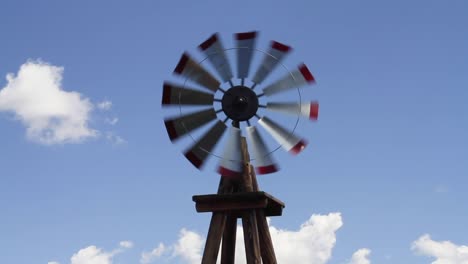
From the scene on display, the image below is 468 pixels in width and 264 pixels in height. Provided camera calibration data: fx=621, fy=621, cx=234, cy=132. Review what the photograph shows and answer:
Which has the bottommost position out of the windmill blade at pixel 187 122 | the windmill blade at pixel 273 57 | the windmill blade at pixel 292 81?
the windmill blade at pixel 187 122

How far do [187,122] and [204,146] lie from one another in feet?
1.64

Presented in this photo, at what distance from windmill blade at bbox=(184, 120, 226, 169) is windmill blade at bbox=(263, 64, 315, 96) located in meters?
0.99

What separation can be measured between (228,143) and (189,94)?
105 centimetres

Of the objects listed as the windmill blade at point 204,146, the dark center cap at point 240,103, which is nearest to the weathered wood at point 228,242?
the windmill blade at point 204,146

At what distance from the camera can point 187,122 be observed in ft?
33.8

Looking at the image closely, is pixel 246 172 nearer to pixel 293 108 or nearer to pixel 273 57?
pixel 293 108

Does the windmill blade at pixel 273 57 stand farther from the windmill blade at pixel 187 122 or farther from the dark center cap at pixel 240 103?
the windmill blade at pixel 187 122

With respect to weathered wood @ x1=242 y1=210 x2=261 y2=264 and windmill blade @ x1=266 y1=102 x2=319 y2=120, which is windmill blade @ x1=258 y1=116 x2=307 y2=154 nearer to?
windmill blade @ x1=266 y1=102 x2=319 y2=120

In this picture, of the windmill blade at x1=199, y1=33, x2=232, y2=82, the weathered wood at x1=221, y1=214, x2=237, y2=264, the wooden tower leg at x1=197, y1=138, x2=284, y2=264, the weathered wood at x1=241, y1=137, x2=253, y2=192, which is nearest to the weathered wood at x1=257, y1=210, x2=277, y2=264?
the wooden tower leg at x1=197, y1=138, x2=284, y2=264

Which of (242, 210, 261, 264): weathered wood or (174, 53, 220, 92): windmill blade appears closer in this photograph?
(242, 210, 261, 264): weathered wood

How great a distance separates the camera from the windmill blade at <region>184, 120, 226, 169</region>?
1010cm

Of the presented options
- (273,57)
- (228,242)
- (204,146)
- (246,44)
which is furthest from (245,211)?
(246,44)

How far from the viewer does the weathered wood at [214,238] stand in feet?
33.0

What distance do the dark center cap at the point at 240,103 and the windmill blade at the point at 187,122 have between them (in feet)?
0.91
